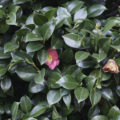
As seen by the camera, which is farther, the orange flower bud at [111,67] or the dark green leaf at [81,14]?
the dark green leaf at [81,14]

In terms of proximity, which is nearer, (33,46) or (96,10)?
(33,46)

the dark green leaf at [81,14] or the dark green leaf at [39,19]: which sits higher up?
the dark green leaf at [39,19]

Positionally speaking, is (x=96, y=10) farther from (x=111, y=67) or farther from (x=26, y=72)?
(x=26, y=72)

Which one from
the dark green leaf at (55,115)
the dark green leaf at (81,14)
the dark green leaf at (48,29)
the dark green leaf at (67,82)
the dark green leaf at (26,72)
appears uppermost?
the dark green leaf at (48,29)

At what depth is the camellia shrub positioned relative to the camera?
126 centimetres

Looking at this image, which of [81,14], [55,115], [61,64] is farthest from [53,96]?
[81,14]

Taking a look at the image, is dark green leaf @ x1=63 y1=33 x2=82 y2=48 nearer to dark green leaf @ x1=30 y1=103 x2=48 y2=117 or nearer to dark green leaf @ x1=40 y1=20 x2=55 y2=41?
dark green leaf @ x1=40 y1=20 x2=55 y2=41

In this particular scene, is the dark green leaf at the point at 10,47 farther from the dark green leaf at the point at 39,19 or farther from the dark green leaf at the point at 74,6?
the dark green leaf at the point at 74,6

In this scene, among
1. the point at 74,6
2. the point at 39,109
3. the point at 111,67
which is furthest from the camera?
the point at 74,6

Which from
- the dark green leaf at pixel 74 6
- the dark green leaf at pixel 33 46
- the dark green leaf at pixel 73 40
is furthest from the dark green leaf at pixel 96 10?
the dark green leaf at pixel 33 46

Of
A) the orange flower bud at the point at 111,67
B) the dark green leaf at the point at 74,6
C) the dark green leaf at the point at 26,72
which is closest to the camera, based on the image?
the orange flower bud at the point at 111,67

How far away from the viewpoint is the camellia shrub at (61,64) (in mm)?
1259

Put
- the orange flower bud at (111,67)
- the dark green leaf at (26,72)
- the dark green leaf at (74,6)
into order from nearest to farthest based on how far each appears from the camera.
A: the orange flower bud at (111,67) < the dark green leaf at (26,72) < the dark green leaf at (74,6)

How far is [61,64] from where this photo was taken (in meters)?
1.41
